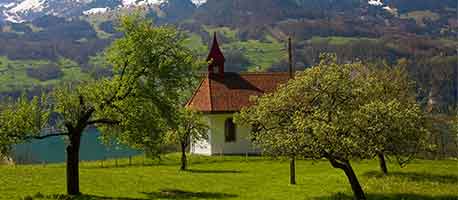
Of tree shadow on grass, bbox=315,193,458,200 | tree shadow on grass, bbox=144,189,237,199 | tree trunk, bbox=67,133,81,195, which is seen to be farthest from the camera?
tree shadow on grass, bbox=144,189,237,199

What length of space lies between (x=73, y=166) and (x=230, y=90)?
3303cm

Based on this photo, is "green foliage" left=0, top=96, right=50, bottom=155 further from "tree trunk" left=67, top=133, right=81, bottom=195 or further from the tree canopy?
the tree canopy

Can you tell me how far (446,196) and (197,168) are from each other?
2369 cm

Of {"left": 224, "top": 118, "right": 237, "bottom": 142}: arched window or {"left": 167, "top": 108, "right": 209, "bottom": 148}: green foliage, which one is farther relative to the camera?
{"left": 224, "top": 118, "right": 237, "bottom": 142}: arched window

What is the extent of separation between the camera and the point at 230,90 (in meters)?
60.8

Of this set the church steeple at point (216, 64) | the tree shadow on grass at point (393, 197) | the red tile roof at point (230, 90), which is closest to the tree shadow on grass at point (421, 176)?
the tree shadow on grass at point (393, 197)

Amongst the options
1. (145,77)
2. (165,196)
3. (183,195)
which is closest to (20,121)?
(145,77)

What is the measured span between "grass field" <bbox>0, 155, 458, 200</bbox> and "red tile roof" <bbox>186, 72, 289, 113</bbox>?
41.1 feet

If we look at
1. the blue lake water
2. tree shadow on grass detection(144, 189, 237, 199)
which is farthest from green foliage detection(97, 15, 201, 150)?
the blue lake water

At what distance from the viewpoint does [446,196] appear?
27812 millimetres

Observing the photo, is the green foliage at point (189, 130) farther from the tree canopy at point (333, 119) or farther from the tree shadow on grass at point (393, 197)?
the tree shadow on grass at point (393, 197)

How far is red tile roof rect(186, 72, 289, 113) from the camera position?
58.9 meters

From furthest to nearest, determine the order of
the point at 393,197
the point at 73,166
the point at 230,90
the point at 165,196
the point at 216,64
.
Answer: the point at 216,64 → the point at 230,90 → the point at 165,196 → the point at 73,166 → the point at 393,197

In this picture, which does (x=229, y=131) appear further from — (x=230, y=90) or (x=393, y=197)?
(x=393, y=197)
